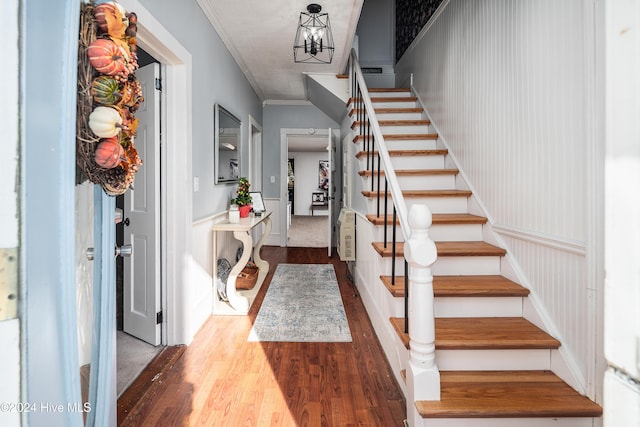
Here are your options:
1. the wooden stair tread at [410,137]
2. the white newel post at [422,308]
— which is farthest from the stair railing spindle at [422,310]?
the wooden stair tread at [410,137]

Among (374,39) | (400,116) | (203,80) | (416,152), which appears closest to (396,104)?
(400,116)

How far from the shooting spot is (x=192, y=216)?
2482 mm

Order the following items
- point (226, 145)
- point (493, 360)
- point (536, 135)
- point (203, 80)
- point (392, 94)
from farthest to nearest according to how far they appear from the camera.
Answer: point (392, 94)
point (226, 145)
point (203, 80)
point (536, 135)
point (493, 360)

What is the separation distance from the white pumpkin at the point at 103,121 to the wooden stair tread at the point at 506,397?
152cm

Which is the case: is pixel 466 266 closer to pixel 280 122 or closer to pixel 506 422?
pixel 506 422

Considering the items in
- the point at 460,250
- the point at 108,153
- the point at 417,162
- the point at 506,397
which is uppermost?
the point at 417,162

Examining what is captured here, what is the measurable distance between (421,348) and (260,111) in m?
5.11

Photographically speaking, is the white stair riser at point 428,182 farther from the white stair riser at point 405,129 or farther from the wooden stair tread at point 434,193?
the white stair riser at point 405,129

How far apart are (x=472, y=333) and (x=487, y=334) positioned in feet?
0.24

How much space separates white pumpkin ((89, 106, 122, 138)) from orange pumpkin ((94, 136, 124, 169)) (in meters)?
0.02

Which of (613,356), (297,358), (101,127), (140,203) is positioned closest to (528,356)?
(297,358)

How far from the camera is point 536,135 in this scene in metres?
1.81

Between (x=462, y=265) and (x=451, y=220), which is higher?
(x=451, y=220)

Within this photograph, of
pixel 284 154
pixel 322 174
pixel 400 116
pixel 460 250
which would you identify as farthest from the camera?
pixel 322 174
